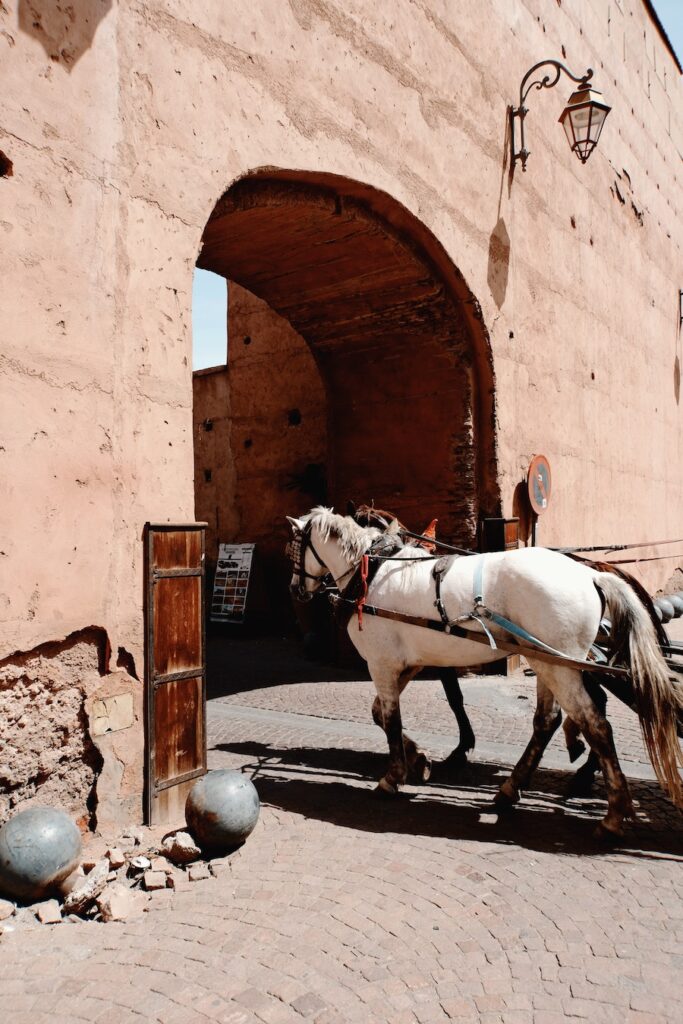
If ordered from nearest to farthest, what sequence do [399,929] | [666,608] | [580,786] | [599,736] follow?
[399,929]
[599,736]
[580,786]
[666,608]

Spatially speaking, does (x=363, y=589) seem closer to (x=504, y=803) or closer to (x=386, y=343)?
(x=504, y=803)

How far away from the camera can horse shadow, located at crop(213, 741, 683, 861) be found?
4.11 meters

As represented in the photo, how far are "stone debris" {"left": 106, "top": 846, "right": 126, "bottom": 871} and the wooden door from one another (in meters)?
0.49

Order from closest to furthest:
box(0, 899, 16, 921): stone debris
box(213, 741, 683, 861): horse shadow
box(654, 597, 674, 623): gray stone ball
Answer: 1. box(0, 899, 16, 921): stone debris
2. box(213, 741, 683, 861): horse shadow
3. box(654, 597, 674, 623): gray stone ball

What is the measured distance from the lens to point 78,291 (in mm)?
4293

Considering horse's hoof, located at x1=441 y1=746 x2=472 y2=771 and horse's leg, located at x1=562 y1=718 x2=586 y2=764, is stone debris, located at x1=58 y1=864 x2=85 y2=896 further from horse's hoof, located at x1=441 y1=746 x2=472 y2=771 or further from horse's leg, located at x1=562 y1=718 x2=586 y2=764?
horse's leg, located at x1=562 y1=718 x2=586 y2=764

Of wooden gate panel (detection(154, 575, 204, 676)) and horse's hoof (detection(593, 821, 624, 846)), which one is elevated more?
wooden gate panel (detection(154, 575, 204, 676))

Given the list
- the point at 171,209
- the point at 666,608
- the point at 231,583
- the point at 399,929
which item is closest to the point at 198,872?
the point at 399,929

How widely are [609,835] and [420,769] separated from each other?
4.78 feet

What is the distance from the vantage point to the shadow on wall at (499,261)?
902 cm

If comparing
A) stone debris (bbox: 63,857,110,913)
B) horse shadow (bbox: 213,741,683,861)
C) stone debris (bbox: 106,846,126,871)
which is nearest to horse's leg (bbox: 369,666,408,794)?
horse shadow (bbox: 213,741,683,861)

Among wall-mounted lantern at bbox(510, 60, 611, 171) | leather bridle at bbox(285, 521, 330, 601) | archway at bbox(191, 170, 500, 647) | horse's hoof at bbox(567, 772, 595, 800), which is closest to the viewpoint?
horse's hoof at bbox(567, 772, 595, 800)

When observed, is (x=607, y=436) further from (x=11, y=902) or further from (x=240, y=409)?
(x=11, y=902)

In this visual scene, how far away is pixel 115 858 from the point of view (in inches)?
153
